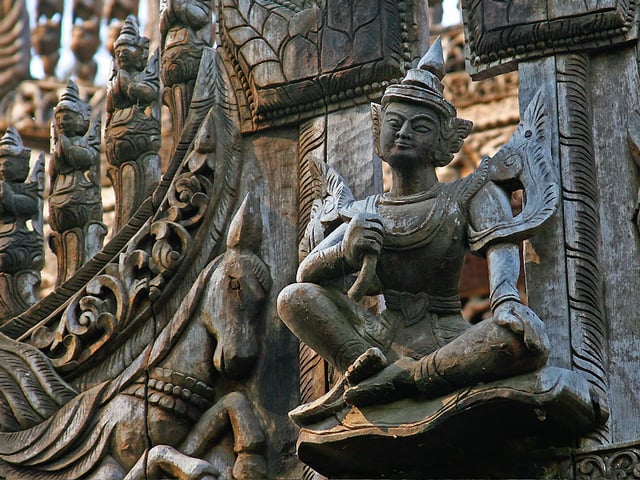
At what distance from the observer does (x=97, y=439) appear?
356 inches

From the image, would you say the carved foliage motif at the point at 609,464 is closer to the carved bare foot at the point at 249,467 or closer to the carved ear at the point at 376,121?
the carved bare foot at the point at 249,467

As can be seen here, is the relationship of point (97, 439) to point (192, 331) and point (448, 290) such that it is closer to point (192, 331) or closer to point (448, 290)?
point (192, 331)

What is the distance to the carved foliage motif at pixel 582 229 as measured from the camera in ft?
26.9

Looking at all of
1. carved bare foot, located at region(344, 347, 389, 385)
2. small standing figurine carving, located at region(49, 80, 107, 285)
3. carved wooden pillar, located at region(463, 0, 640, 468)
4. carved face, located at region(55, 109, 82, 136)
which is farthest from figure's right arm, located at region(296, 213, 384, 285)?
carved face, located at region(55, 109, 82, 136)

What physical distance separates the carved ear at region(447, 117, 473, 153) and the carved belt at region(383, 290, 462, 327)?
0.59m

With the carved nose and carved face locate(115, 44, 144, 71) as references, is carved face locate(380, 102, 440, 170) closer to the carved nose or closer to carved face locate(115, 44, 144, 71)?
the carved nose

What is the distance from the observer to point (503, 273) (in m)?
8.04

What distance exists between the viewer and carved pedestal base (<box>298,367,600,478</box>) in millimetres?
7770

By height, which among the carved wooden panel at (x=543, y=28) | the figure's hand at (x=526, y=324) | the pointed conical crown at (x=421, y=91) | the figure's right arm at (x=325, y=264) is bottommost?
the figure's hand at (x=526, y=324)

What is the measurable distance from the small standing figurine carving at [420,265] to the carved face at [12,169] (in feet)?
7.41

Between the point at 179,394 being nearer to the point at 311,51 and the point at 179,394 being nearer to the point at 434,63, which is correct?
the point at 311,51

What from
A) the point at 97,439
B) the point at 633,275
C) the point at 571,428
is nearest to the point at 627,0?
the point at 633,275

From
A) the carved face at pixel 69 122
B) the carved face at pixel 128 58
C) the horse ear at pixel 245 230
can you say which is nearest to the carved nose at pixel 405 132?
the horse ear at pixel 245 230

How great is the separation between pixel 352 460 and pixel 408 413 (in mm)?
354
